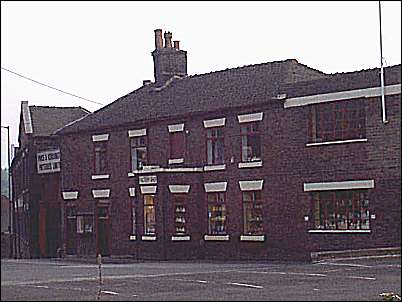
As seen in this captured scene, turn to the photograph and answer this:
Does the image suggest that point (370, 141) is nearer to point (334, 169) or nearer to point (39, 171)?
point (334, 169)

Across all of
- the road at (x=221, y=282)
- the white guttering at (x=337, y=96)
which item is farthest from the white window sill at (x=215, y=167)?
the road at (x=221, y=282)

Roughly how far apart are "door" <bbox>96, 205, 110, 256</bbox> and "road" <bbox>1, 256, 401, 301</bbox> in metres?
10.4

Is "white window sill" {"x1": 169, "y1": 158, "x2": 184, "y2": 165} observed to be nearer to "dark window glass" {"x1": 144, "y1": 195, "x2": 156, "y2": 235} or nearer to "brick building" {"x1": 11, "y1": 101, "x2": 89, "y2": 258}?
"dark window glass" {"x1": 144, "y1": 195, "x2": 156, "y2": 235}

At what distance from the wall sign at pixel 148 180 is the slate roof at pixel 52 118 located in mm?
9386

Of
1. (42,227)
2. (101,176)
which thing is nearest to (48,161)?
(42,227)

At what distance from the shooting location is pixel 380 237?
26.1 meters

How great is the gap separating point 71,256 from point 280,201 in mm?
10526

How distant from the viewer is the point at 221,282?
1938 centimetres

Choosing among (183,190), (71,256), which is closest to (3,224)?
(183,190)

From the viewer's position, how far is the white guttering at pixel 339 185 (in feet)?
84.3

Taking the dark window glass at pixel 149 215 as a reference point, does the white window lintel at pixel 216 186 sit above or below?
above

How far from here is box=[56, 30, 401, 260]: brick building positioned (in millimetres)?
26688

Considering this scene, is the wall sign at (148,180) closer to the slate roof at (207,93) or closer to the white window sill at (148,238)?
the white window sill at (148,238)

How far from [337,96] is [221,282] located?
5500mm
